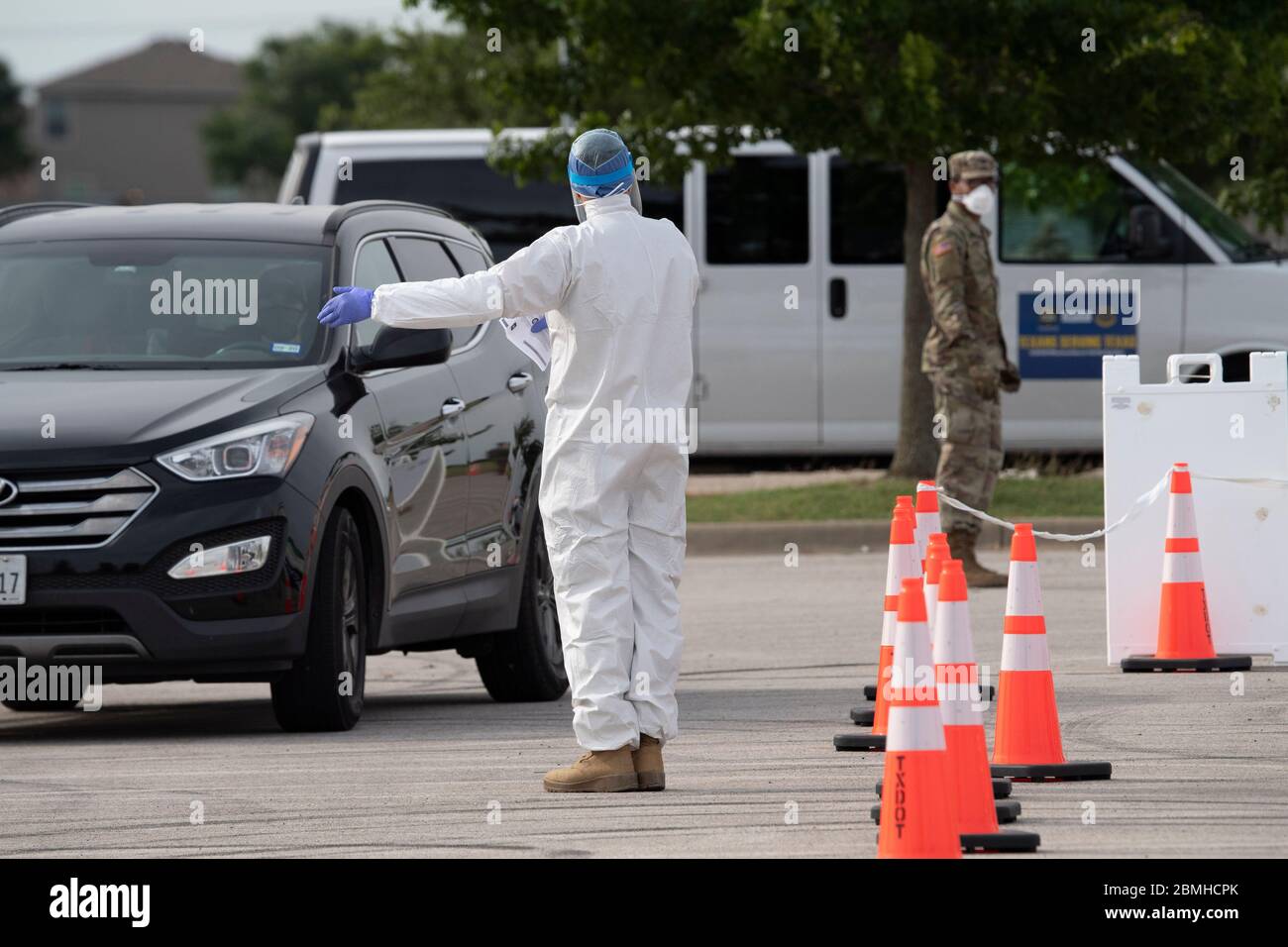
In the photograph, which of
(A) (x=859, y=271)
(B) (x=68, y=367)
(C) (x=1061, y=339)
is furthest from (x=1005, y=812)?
(A) (x=859, y=271)

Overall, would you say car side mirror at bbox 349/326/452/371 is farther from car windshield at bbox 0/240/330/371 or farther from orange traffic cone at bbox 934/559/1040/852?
orange traffic cone at bbox 934/559/1040/852

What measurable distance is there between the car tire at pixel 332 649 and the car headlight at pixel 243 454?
320 millimetres

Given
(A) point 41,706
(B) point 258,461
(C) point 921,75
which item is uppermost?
(C) point 921,75

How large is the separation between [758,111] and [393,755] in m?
9.77

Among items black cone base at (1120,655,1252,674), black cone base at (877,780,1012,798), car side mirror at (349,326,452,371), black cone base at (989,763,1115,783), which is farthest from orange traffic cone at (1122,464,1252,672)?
black cone base at (877,780,1012,798)

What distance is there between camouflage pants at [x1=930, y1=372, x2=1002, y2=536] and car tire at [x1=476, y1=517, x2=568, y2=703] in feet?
11.1

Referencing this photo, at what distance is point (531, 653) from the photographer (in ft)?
32.9

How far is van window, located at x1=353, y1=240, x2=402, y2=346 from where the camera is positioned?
9375mm

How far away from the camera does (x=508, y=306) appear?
720cm

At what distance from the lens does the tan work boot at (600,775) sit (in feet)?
23.9

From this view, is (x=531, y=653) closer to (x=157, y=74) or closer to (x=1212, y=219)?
(x=1212, y=219)

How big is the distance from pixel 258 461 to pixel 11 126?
102 meters

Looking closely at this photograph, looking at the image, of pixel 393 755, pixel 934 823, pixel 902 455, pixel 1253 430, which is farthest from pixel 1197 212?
pixel 934 823
